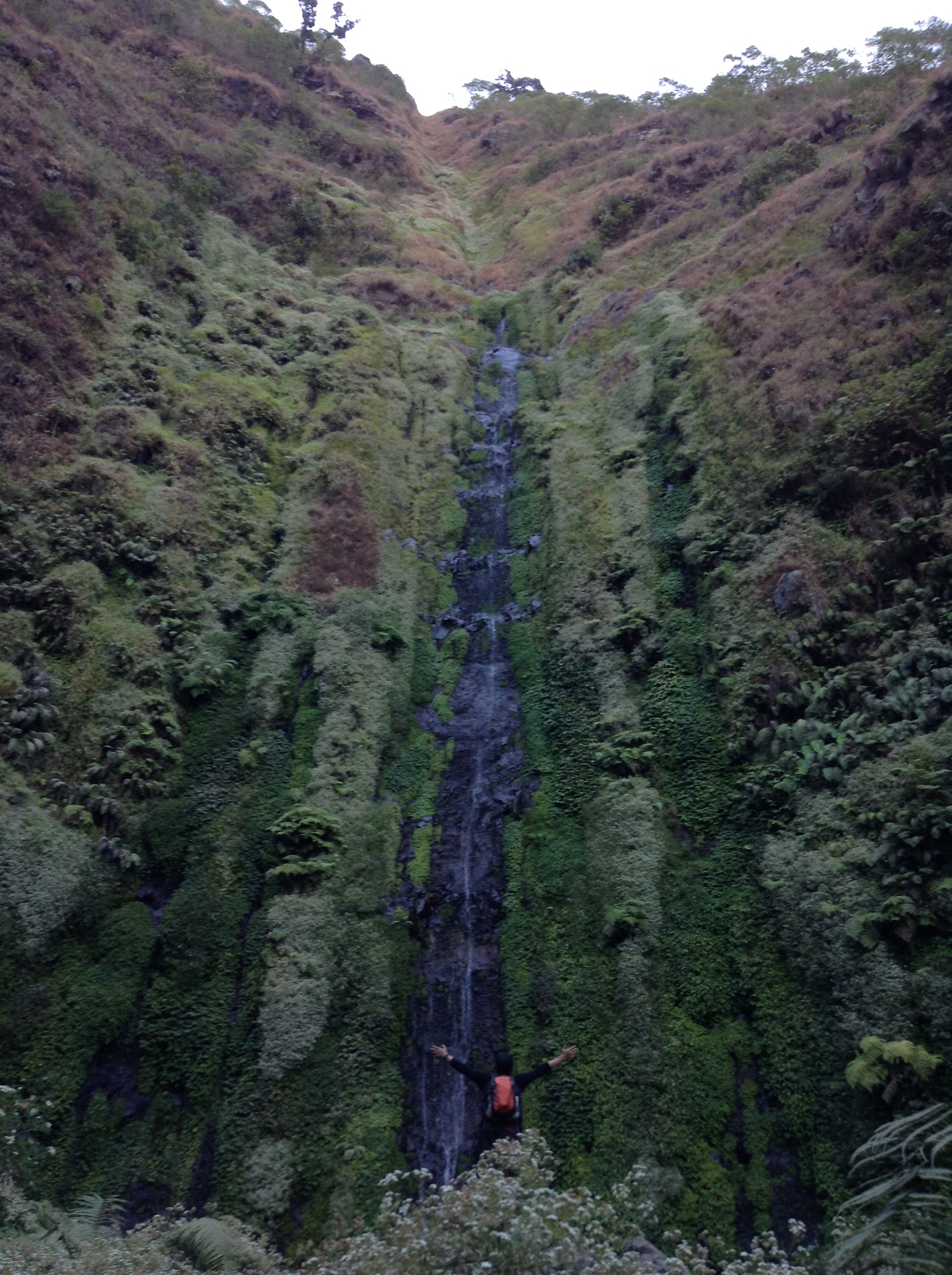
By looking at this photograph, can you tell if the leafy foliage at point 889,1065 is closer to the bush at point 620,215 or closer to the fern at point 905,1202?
the fern at point 905,1202

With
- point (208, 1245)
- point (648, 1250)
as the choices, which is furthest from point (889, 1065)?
point (208, 1245)

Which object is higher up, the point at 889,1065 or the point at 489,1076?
the point at 889,1065

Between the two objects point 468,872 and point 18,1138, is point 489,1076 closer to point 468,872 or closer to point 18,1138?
point 468,872

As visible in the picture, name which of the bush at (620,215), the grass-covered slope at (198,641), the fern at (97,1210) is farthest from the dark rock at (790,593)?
the bush at (620,215)

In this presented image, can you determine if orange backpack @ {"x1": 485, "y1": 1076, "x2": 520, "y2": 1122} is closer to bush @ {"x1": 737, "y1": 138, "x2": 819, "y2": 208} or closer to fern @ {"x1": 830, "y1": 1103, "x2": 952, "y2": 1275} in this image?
fern @ {"x1": 830, "y1": 1103, "x2": 952, "y2": 1275}

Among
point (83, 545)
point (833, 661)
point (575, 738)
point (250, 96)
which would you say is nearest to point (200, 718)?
point (83, 545)

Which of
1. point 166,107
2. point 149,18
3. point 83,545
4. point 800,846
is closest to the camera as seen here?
point 800,846

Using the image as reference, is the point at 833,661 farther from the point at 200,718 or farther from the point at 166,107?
the point at 166,107
